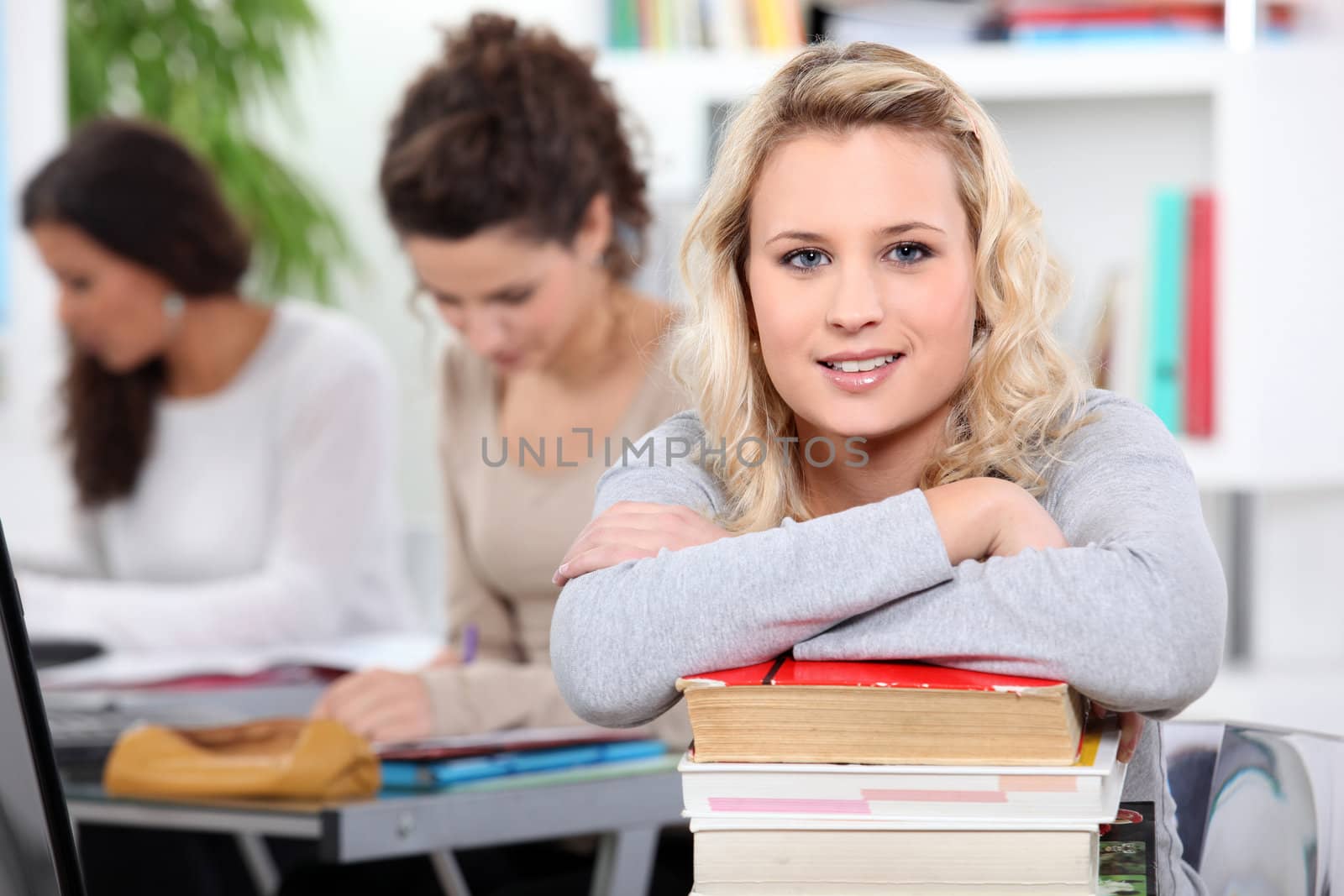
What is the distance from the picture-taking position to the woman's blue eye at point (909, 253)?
826 mm

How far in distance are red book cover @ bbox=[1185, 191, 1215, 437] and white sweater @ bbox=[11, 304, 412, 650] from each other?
1.20m

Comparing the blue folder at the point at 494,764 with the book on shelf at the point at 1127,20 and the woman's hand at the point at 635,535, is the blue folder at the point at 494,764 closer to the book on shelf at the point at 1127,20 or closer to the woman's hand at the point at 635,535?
the woman's hand at the point at 635,535

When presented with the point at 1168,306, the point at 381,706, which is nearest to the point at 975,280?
the point at 381,706

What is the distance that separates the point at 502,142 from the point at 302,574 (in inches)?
32.6

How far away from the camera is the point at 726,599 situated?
71cm

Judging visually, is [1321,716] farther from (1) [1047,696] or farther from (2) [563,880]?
(1) [1047,696]

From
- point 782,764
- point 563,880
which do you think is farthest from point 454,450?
point 782,764

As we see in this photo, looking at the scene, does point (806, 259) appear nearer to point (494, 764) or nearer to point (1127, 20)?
point (494, 764)

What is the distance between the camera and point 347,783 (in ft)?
3.68

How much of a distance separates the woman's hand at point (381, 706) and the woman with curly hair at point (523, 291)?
0.16m

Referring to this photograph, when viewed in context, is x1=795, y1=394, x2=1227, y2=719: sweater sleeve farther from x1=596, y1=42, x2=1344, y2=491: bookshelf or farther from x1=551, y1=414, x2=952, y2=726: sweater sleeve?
x1=596, y1=42, x2=1344, y2=491: bookshelf

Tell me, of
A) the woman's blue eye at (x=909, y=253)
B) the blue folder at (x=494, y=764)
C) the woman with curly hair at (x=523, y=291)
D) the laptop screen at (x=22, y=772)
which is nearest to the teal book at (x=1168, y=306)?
the woman with curly hair at (x=523, y=291)

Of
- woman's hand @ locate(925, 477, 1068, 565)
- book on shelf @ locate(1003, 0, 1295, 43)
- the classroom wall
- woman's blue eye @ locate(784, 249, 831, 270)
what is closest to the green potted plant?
the classroom wall

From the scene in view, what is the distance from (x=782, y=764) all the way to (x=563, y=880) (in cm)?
75
